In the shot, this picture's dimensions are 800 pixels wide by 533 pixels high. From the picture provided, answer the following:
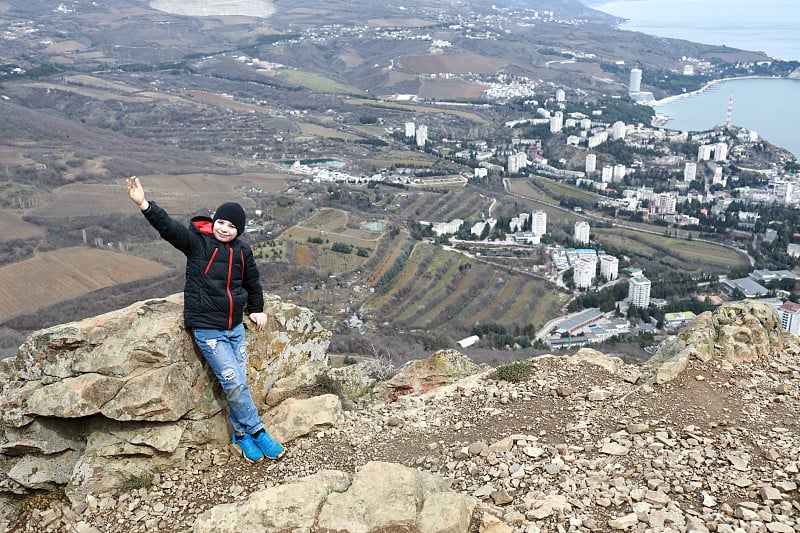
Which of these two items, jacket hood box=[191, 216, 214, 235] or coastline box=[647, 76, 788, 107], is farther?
coastline box=[647, 76, 788, 107]

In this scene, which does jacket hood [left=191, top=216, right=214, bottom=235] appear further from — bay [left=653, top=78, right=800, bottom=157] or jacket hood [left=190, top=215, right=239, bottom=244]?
bay [left=653, top=78, right=800, bottom=157]

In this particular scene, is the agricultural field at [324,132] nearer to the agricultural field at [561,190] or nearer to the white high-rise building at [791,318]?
the agricultural field at [561,190]

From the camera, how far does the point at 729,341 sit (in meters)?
6.61

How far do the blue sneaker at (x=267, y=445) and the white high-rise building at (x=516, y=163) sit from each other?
57.2 m

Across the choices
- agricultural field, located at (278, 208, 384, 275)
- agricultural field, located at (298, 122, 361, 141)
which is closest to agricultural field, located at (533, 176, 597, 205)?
agricultural field, located at (298, 122, 361, 141)

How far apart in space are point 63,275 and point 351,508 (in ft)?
91.1

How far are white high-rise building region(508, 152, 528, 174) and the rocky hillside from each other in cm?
5535

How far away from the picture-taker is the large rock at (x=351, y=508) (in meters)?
3.81

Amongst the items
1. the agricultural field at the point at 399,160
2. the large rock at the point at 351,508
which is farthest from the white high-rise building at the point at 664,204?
the large rock at the point at 351,508

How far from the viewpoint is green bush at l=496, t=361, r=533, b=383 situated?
6415 millimetres

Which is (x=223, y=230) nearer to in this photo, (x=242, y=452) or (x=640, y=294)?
(x=242, y=452)

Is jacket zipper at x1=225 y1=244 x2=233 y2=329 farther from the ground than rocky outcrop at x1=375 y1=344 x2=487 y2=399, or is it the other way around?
jacket zipper at x1=225 y1=244 x2=233 y2=329

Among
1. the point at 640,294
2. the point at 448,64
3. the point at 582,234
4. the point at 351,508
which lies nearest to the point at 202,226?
the point at 351,508

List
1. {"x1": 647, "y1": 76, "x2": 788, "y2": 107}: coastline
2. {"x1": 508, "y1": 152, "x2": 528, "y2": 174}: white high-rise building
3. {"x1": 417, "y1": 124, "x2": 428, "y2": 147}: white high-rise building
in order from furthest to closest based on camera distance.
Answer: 1. {"x1": 647, "y1": 76, "x2": 788, "y2": 107}: coastline
2. {"x1": 417, "y1": 124, "x2": 428, "y2": 147}: white high-rise building
3. {"x1": 508, "y1": 152, "x2": 528, "y2": 174}: white high-rise building
